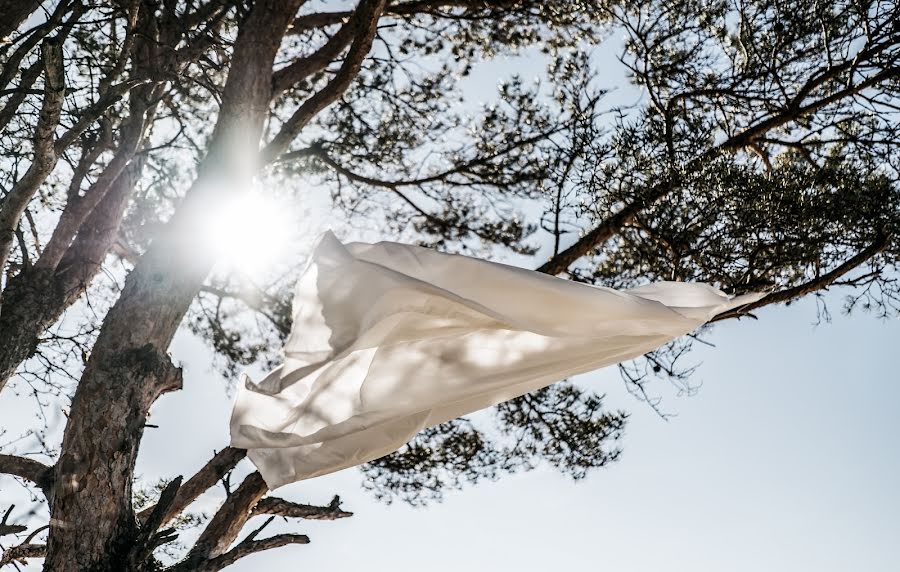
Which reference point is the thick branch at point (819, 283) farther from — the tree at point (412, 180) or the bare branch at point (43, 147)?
the bare branch at point (43, 147)

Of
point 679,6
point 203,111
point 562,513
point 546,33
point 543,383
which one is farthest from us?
point 562,513

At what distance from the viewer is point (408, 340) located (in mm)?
1974

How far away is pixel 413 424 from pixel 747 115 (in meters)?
2.64

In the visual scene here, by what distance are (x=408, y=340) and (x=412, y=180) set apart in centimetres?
260

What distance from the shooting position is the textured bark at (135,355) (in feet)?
7.90

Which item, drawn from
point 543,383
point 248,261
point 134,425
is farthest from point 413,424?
point 248,261

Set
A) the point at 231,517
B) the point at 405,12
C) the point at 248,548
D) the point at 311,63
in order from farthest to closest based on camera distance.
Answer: the point at 405,12 → the point at 311,63 → the point at 231,517 → the point at 248,548

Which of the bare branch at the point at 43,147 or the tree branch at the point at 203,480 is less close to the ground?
the bare branch at the point at 43,147

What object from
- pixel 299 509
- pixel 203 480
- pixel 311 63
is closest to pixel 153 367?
pixel 203 480

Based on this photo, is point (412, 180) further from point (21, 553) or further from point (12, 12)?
point (21, 553)

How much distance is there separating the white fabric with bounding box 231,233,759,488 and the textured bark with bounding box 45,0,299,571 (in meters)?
0.75

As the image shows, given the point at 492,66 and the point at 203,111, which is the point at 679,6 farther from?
the point at 203,111

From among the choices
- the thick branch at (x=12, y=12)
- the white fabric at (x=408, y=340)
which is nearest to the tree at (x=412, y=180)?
the thick branch at (x=12, y=12)

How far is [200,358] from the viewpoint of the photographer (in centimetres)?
512
